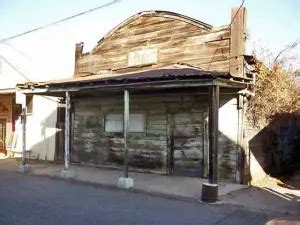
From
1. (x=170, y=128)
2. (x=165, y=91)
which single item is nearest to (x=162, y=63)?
(x=165, y=91)

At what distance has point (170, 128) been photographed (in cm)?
1310

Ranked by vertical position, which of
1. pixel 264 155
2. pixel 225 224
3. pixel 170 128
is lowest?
pixel 225 224

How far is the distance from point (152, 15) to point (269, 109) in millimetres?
5498

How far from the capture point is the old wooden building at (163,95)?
11.3 metres

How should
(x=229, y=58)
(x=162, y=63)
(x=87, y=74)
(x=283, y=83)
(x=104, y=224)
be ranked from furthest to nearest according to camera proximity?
(x=87, y=74), (x=162, y=63), (x=283, y=83), (x=229, y=58), (x=104, y=224)

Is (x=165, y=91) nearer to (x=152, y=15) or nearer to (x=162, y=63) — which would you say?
(x=162, y=63)

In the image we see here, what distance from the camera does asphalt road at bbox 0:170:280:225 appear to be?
7.45m

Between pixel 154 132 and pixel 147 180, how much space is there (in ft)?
6.58

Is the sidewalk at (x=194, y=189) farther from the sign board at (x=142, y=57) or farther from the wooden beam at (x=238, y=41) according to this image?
the sign board at (x=142, y=57)

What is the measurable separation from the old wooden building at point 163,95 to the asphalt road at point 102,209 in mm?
1550

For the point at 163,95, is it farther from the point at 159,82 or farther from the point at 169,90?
the point at 159,82

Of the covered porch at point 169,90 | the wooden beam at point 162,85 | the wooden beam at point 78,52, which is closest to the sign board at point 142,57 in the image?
the covered porch at point 169,90

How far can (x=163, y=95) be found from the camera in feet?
43.4

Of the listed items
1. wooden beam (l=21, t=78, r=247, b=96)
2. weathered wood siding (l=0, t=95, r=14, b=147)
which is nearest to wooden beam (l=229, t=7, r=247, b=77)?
wooden beam (l=21, t=78, r=247, b=96)
